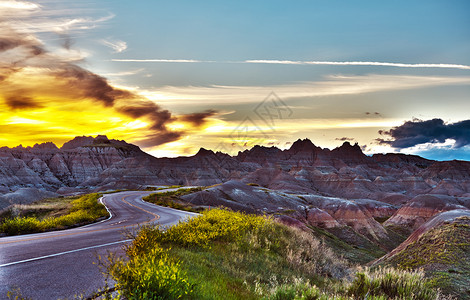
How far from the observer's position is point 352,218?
120250mm

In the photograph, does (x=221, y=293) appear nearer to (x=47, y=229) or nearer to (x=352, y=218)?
(x=47, y=229)

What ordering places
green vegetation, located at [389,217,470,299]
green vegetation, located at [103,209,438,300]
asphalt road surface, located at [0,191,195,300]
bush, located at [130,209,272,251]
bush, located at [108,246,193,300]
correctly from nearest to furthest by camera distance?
bush, located at [108,246,193,300]
green vegetation, located at [103,209,438,300]
asphalt road surface, located at [0,191,195,300]
bush, located at [130,209,272,251]
green vegetation, located at [389,217,470,299]

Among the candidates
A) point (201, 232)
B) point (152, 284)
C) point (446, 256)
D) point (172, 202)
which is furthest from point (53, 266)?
point (172, 202)

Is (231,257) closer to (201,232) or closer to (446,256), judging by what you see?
(201,232)

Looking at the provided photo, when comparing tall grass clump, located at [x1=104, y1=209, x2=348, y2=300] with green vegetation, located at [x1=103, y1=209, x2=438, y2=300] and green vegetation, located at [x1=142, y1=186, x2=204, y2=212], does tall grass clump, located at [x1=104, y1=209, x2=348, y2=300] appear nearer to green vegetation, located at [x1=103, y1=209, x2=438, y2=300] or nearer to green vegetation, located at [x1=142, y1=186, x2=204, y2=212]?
green vegetation, located at [x1=103, y1=209, x2=438, y2=300]

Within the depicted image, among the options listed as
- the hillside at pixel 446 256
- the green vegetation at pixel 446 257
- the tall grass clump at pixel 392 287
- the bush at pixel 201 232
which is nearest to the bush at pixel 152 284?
the bush at pixel 201 232

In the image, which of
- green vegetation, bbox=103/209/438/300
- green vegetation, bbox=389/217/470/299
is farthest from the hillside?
green vegetation, bbox=103/209/438/300

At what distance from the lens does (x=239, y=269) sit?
12406 millimetres

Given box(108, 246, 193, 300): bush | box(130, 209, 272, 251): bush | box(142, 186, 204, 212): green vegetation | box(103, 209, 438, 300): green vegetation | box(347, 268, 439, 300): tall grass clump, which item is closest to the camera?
box(108, 246, 193, 300): bush

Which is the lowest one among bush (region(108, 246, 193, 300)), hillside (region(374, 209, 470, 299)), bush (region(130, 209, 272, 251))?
hillside (region(374, 209, 470, 299))

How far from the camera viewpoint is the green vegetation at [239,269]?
7.78 meters

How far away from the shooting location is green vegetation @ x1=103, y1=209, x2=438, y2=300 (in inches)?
306

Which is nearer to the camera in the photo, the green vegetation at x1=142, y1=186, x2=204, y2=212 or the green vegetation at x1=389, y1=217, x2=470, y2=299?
the green vegetation at x1=389, y1=217, x2=470, y2=299

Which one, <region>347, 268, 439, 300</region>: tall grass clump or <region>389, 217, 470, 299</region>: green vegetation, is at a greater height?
<region>347, 268, 439, 300</region>: tall grass clump
